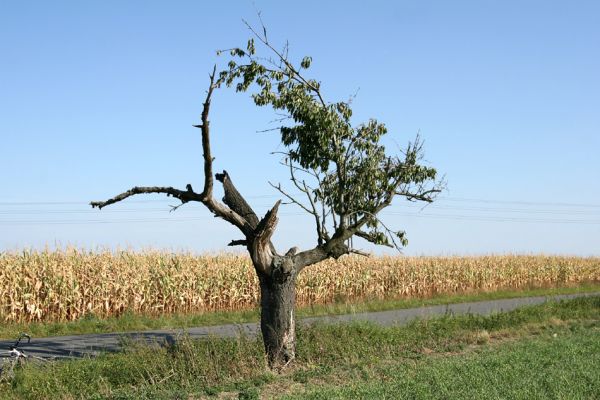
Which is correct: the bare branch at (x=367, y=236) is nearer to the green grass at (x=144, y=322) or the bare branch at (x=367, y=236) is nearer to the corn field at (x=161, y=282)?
the green grass at (x=144, y=322)

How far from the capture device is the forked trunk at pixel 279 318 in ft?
39.4

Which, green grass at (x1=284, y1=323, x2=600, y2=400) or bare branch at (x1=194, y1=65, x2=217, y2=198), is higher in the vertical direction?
bare branch at (x1=194, y1=65, x2=217, y2=198)

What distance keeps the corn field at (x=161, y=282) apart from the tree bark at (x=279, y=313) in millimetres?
11957

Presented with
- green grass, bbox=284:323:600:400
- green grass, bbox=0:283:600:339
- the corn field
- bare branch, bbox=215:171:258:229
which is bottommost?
green grass, bbox=284:323:600:400

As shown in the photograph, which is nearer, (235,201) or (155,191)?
(155,191)

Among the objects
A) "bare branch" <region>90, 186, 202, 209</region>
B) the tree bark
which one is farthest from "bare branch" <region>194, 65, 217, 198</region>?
the tree bark

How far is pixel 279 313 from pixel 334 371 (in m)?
1.55

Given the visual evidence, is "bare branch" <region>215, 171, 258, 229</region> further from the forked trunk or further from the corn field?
the corn field

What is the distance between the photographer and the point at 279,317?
39.7ft

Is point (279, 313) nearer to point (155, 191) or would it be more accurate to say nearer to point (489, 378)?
point (155, 191)

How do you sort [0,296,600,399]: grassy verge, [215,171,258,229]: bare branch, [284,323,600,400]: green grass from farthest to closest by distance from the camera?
[215,171,258,229]: bare branch
[0,296,600,399]: grassy verge
[284,323,600,400]: green grass

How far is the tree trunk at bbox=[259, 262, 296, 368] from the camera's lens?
12023 mm

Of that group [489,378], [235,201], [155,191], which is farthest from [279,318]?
[489,378]

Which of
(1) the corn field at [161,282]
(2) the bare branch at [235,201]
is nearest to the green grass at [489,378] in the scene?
(2) the bare branch at [235,201]
